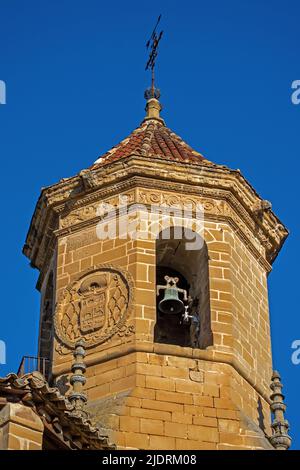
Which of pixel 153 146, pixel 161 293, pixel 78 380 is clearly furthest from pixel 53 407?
pixel 153 146

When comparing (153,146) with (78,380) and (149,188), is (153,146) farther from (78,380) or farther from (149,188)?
(78,380)

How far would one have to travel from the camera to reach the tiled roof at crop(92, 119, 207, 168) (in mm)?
20016

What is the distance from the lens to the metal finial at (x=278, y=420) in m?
17.1

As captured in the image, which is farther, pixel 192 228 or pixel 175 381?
pixel 192 228

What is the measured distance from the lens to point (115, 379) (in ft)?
57.6

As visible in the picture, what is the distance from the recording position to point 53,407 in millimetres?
14844

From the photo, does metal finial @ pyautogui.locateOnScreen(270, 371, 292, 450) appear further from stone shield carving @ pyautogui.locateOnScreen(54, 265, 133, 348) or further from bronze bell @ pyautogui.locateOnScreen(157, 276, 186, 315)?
stone shield carving @ pyautogui.locateOnScreen(54, 265, 133, 348)

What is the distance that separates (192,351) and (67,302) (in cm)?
182

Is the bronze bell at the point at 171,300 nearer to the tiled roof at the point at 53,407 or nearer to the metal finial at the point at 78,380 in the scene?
the metal finial at the point at 78,380

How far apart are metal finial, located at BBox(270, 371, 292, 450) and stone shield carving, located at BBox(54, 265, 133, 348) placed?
1.85 meters

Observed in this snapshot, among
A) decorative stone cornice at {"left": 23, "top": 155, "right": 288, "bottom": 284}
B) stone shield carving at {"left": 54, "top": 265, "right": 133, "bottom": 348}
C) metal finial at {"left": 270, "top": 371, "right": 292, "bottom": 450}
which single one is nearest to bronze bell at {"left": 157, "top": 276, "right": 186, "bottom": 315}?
stone shield carving at {"left": 54, "top": 265, "right": 133, "bottom": 348}

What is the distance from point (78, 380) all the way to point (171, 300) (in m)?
2.27
